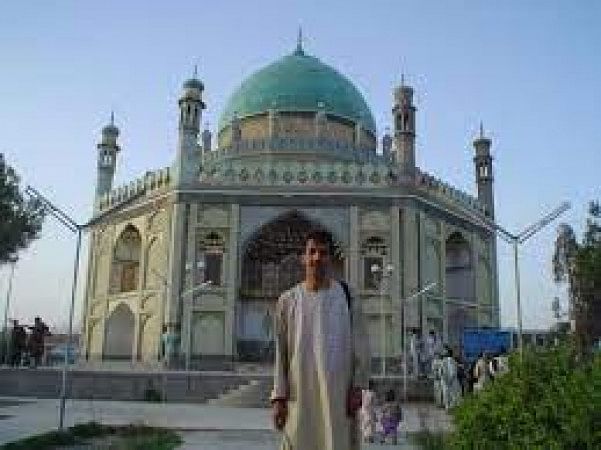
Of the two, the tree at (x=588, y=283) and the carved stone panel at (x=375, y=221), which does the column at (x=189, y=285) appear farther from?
the tree at (x=588, y=283)

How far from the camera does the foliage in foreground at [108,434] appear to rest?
8242 mm

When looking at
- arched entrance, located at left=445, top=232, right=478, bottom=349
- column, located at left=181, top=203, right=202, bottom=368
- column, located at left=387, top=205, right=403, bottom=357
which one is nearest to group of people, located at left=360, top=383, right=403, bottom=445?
column, located at left=387, top=205, right=403, bottom=357

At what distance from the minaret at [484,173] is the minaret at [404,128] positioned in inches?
238

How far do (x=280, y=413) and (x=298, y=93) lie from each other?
31.3m

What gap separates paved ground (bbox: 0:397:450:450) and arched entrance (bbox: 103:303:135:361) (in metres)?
14.9

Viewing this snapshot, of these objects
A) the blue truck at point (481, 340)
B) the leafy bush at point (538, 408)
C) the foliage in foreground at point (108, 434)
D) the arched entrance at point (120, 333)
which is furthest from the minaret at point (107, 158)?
the leafy bush at point (538, 408)

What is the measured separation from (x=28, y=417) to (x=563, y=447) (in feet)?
32.7

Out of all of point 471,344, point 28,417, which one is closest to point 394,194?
point 471,344

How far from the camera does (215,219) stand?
29.4 metres

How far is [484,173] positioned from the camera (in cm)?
3606

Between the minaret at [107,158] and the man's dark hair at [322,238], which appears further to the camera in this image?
the minaret at [107,158]

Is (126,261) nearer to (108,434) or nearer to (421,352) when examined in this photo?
(421,352)

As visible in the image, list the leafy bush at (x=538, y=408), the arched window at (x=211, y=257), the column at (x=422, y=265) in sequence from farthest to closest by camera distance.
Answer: the arched window at (x=211, y=257) → the column at (x=422, y=265) → the leafy bush at (x=538, y=408)

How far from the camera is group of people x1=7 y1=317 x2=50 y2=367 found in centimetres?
2336
